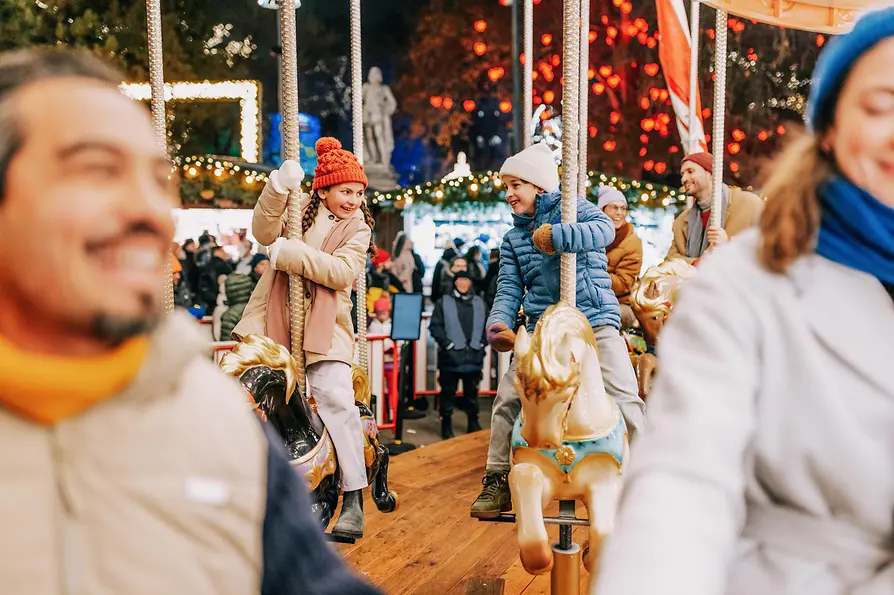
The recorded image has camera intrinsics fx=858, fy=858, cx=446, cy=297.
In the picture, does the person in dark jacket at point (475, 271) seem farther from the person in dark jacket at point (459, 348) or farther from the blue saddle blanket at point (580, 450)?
the blue saddle blanket at point (580, 450)

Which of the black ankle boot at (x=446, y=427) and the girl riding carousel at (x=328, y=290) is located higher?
the girl riding carousel at (x=328, y=290)

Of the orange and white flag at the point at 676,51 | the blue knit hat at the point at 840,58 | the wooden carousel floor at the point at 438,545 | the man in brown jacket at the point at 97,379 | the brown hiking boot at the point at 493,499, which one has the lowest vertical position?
the wooden carousel floor at the point at 438,545

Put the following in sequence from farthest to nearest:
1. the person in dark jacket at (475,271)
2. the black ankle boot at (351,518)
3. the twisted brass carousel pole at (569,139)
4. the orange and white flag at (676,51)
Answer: the person in dark jacket at (475,271), the orange and white flag at (676,51), the black ankle boot at (351,518), the twisted brass carousel pole at (569,139)

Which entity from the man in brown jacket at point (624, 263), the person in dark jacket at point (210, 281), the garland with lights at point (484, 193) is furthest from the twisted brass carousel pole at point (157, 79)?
the garland with lights at point (484, 193)

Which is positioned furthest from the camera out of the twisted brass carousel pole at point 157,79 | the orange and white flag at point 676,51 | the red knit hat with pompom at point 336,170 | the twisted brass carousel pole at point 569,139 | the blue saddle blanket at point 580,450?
the orange and white flag at point 676,51

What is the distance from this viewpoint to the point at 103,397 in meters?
0.75

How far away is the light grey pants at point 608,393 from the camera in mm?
3148

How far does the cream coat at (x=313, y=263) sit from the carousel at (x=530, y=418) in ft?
0.28

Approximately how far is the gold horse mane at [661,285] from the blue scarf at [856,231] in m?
2.49

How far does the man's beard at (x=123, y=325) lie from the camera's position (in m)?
0.71

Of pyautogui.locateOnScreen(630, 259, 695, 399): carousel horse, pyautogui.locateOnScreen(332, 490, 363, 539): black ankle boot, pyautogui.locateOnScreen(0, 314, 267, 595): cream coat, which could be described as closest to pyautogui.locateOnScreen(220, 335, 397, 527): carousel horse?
pyautogui.locateOnScreen(332, 490, 363, 539): black ankle boot

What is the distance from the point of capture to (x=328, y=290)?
10.7 ft

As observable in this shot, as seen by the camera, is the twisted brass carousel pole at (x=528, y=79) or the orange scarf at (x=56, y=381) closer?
the orange scarf at (x=56, y=381)

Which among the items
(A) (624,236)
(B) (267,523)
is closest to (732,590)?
(B) (267,523)
